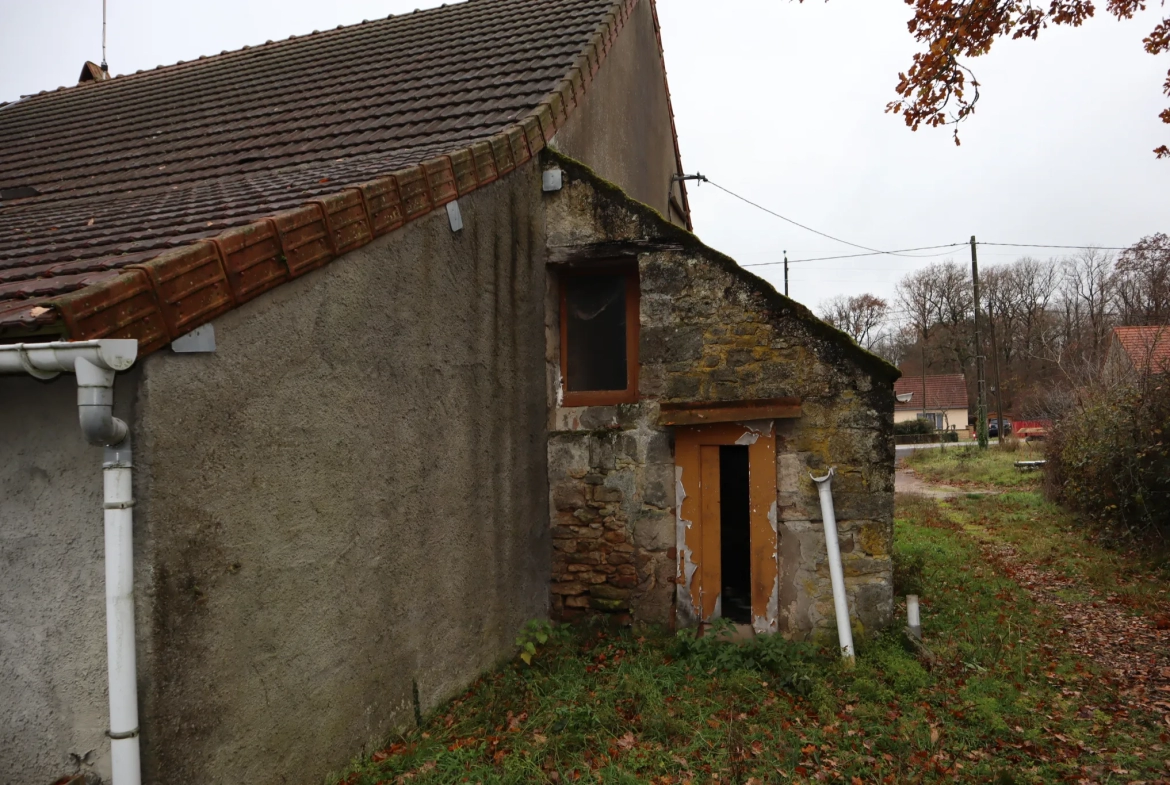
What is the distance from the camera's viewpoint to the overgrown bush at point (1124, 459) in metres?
8.91

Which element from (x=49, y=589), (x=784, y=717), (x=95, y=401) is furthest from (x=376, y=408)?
(x=784, y=717)

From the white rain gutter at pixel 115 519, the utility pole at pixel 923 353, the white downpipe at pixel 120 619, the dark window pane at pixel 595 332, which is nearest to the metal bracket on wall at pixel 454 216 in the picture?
the dark window pane at pixel 595 332

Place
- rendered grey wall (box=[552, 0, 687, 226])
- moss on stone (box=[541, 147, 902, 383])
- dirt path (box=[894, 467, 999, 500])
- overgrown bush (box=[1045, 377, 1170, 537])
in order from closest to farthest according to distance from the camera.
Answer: moss on stone (box=[541, 147, 902, 383])
rendered grey wall (box=[552, 0, 687, 226])
overgrown bush (box=[1045, 377, 1170, 537])
dirt path (box=[894, 467, 999, 500])

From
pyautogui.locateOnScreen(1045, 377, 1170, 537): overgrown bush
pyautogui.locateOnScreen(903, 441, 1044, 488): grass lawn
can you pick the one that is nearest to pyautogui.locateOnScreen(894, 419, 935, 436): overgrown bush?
pyautogui.locateOnScreen(903, 441, 1044, 488): grass lawn

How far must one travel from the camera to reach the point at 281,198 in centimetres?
409

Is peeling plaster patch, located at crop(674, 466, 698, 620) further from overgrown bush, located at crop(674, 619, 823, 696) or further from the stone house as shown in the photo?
overgrown bush, located at crop(674, 619, 823, 696)

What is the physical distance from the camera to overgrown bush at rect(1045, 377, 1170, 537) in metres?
8.91

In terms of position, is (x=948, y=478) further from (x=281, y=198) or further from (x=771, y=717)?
(x=281, y=198)

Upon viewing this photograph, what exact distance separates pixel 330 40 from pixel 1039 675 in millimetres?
10698

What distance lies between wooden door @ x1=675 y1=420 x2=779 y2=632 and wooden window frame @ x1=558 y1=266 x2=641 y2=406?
0.67 m

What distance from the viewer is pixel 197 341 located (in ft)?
10.1

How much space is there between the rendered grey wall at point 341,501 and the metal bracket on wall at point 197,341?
0.04 meters

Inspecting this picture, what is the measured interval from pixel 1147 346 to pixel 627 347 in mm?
9424

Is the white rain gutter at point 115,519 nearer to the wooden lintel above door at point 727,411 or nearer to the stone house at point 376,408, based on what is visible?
the stone house at point 376,408
